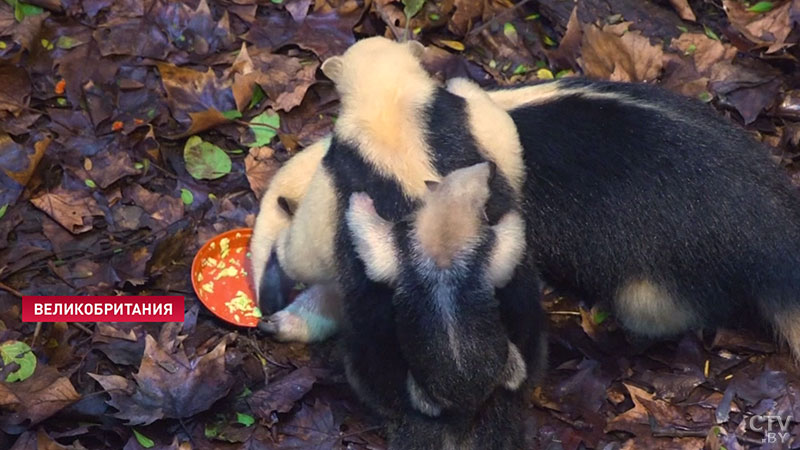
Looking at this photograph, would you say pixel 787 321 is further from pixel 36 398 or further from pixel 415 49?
pixel 36 398

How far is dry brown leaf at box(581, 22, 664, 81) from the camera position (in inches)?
242

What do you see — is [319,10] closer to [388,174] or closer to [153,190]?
A: [153,190]

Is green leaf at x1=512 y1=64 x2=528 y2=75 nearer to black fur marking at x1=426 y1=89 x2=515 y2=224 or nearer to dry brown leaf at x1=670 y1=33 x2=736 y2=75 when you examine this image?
dry brown leaf at x1=670 y1=33 x2=736 y2=75

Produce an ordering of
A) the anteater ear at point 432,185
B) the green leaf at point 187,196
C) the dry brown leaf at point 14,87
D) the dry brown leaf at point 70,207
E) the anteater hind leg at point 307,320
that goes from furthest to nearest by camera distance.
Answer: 1. the dry brown leaf at point 14,87
2. the green leaf at point 187,196
3. the dry brown leaf at point 70,207
4. the anteater hind leg at point 307,320
5. the anteater ear at point 432,185

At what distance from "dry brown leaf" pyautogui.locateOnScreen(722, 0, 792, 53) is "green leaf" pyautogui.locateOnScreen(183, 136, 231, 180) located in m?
3.34

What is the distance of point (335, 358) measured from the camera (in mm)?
5172

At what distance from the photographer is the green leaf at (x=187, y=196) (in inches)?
229

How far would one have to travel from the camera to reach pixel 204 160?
19.5 ft

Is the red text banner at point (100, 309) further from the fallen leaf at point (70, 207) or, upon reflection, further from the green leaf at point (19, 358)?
the fallen leaf at point (70, 207)

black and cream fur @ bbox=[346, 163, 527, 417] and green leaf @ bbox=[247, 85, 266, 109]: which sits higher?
black and cream fur @ bbox=[346, 163, 527, 417]

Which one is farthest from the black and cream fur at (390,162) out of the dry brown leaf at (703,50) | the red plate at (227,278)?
the dry brown leaf at (703,50)

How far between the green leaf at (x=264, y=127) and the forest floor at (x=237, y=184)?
0.02 meters

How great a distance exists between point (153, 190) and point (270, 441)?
184 cm

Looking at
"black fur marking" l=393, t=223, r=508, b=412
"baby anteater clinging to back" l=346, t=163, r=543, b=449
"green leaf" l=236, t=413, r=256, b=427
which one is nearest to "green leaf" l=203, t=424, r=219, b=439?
"green leaf" l=236, t=413, r=256, b=427
